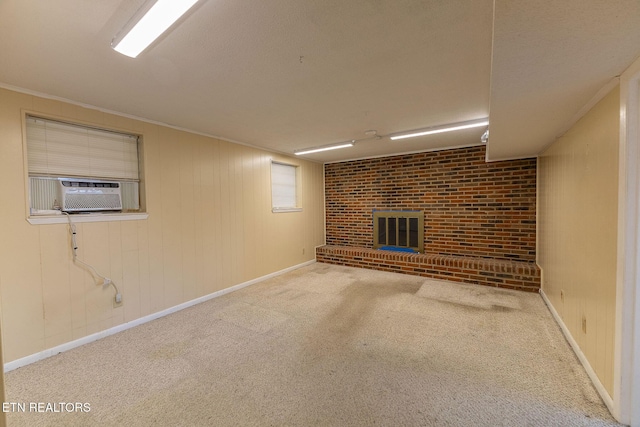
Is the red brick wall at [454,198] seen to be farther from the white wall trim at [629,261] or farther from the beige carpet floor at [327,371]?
the white wall trim at [629,261]

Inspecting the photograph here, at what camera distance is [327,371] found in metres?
2.05

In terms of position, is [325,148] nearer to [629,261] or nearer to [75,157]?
[75,157]

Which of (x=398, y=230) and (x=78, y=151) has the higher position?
(x=78, y=151)

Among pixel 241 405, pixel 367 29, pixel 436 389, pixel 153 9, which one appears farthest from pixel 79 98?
pixel 436 389

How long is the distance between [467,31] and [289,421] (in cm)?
262

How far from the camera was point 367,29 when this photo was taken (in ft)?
4.97

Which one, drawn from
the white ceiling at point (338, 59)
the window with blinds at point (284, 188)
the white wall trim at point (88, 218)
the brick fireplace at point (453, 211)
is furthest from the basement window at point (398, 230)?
the white wall trim at point (88, 218)

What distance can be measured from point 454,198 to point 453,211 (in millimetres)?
241

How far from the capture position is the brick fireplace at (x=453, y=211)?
4105 millimetres

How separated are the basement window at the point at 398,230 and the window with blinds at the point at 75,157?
14.1 ft

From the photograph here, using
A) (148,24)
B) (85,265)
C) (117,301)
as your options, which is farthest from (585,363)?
(85,265)

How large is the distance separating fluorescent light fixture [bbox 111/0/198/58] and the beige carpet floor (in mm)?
2338

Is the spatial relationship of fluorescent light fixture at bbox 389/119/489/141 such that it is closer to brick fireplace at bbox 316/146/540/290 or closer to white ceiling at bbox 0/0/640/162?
white ceiling at bbox 0/0/640/162

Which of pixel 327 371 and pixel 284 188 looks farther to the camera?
pixel 284 188
